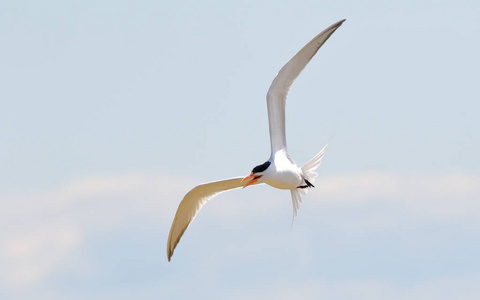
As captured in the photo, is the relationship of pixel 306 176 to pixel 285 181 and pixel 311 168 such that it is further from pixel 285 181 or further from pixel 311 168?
pixel 285 181

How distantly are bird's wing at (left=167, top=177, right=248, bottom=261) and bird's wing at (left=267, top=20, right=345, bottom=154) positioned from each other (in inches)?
63.8

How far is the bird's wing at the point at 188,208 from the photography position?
16.7 metres

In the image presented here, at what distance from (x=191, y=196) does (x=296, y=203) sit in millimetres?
2138

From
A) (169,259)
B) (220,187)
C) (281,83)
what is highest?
(281,83)

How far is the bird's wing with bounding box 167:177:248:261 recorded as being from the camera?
1672 cm

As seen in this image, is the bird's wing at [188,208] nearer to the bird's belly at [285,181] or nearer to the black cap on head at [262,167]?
the bird's belly at [285,181]

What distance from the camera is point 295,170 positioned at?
15.4 meters

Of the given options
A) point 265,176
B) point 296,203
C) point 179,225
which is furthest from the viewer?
point 179,225

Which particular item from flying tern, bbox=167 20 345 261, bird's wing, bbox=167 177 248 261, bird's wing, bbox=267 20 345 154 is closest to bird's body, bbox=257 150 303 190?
flying tern, bbox=167 20 345 261

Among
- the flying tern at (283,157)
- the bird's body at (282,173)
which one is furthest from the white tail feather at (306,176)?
the bird's body at (282,173)

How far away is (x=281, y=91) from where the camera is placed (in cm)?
1545

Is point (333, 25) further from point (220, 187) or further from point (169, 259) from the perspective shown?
point (169, 259)

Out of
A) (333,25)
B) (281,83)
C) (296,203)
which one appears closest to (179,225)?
(296,203)

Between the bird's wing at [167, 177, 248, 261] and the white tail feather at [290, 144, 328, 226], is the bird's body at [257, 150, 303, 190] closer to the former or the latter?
the white tail feather at [290, 144, 328, 226]
